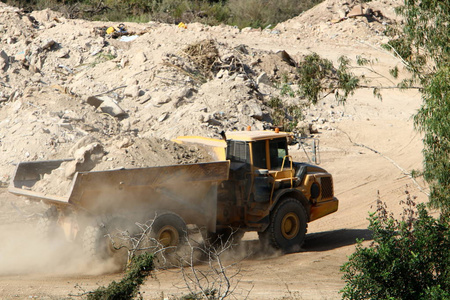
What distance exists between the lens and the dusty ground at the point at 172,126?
9.58 m

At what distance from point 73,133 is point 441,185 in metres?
12.6

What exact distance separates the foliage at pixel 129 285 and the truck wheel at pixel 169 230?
256 centimetres

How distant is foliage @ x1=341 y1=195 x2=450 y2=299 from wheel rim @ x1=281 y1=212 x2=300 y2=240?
13.4 feet

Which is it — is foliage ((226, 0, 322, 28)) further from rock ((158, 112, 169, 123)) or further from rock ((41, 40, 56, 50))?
rock ((158, 112, 169, 123))

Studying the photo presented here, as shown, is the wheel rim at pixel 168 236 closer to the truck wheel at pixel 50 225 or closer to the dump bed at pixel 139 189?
the dump bed at pixel 139 189

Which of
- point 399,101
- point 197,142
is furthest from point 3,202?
point 399,101

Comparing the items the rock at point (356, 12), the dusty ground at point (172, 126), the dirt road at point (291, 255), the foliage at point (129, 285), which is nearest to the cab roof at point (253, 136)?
the dusty ground at point (172, 126)

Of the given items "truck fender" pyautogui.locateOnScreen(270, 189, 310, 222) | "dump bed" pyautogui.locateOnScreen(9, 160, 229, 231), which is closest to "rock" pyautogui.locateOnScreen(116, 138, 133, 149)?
"dump bed" pyautogui.locateOnScreen(9, 160, 229, 231)

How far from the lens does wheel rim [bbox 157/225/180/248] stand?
9.77 m

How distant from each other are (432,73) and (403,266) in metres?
5.10

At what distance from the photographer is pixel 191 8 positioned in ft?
146

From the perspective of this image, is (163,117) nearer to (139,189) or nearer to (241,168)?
(241,168)

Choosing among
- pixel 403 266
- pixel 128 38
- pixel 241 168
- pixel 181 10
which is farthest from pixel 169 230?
pixel 181 10

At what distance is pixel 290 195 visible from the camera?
11.7 m
